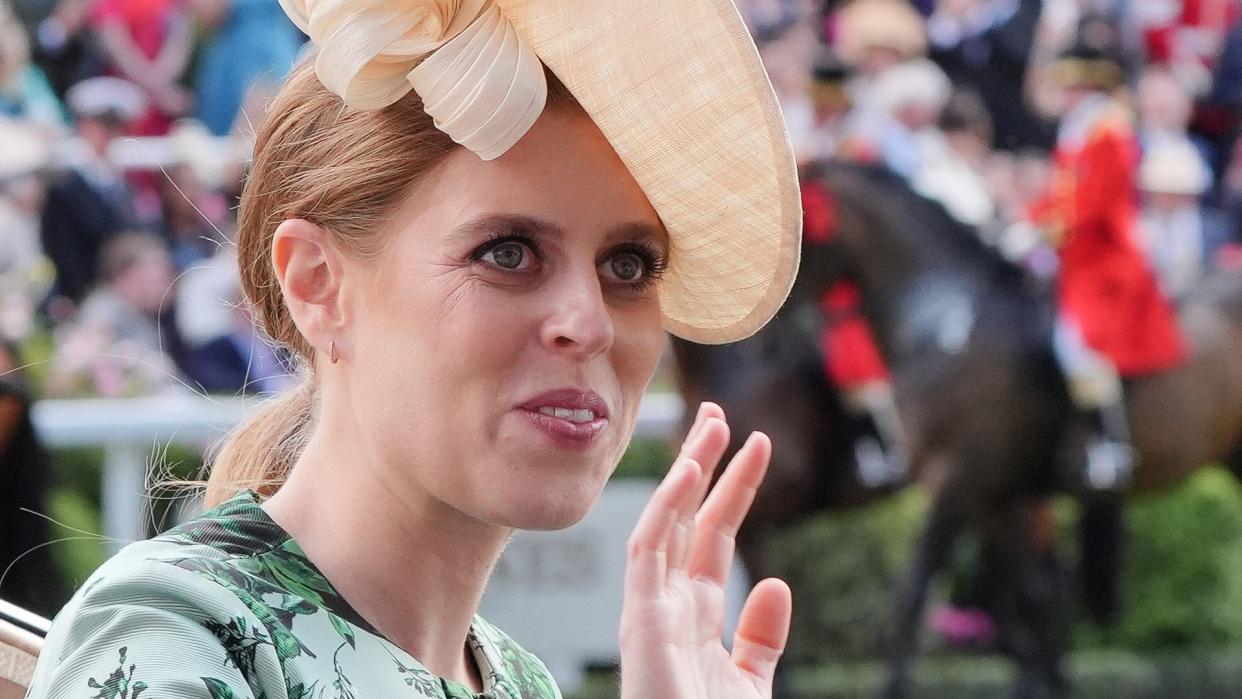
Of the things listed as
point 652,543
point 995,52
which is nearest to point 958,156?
point 995,52

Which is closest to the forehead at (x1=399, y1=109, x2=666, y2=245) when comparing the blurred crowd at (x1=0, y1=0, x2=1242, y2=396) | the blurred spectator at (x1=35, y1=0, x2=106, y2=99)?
the blurred crowd at (x1=0, y1=0, x2=1242, y2=396)

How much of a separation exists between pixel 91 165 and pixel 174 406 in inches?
47.6

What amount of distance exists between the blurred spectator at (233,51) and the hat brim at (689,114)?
6.83 m

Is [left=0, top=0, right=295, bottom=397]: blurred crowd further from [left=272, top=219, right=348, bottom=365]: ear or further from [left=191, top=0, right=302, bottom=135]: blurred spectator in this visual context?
[left=272, top=219, right=348, bottom=365]: ear

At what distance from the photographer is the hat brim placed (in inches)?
66.1

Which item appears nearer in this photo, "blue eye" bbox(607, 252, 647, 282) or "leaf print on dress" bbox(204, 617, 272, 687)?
"leaf print on dress" bbox(204, 617, 272, 687)

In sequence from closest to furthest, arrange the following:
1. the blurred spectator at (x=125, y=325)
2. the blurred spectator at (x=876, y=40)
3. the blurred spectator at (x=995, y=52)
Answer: the blurred spectator at (x=125, y=325)
the blurred spectator at (x=876, y=40)
the blurred spectator at (x=995, y=52)

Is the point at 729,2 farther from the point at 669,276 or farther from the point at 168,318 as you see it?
the point at 168,318

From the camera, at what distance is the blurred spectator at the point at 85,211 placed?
25.4 feet

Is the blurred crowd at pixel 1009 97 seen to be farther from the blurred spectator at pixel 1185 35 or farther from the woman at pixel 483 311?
the woman at pixel 483 311

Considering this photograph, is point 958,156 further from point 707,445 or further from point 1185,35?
point 707,445

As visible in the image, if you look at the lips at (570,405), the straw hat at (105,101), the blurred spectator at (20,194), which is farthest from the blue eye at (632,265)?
the straw hat at (105,101)

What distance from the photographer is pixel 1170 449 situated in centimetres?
846

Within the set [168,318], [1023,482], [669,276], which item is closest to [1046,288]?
[1023,482]
